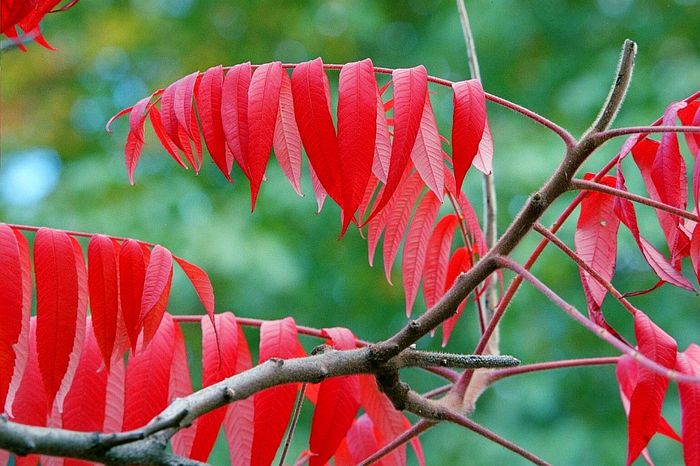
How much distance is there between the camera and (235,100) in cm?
→ 111

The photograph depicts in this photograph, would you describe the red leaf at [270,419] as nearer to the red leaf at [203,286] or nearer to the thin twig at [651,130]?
the red leaf at [203,286]

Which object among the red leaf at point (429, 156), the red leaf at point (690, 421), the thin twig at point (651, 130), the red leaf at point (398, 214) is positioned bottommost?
the red leaf at point (690, 421)

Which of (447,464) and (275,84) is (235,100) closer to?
(275,84)

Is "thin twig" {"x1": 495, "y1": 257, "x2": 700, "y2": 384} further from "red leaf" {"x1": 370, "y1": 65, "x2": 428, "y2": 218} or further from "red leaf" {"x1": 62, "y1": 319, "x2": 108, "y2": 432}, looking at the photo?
"red leaf" {"x1": 62, "y1": 319, "x2": 108, "y2": 432}

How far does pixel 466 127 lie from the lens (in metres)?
1.03

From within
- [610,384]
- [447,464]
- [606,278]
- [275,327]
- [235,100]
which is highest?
[235,100]

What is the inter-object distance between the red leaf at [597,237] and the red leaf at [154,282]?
493 mm

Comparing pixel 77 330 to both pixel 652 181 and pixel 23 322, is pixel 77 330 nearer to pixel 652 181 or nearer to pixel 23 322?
pixel 23 322

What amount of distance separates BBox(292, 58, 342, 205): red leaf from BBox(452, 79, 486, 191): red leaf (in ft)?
0.44

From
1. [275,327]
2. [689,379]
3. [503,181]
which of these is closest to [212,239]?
[503,181]

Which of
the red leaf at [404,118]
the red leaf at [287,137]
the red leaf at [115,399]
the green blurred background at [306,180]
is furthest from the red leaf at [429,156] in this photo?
the green blurred background at [306,180]

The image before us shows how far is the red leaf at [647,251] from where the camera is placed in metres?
0.99

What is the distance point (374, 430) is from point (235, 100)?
1.97ft

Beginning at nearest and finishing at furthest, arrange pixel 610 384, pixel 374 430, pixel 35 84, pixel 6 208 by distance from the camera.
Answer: pixel 374 430, pixel 610 384, pixel 6 208, pixel 35 84
